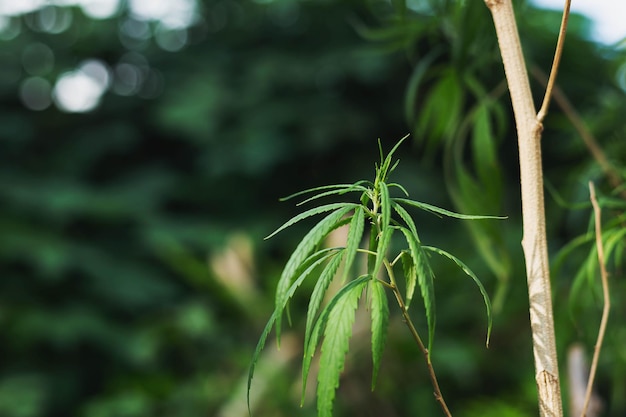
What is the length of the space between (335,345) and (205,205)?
309cm

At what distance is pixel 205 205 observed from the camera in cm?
328

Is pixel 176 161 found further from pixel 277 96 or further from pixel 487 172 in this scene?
pixel 487 172

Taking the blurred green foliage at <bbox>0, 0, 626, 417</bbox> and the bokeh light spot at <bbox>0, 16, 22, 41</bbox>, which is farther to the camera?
the bokeh light spot at <bbox>0, 16, 22, 41</bbox>

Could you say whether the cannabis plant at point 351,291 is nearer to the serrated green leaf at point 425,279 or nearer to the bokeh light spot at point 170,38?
the serrated green leaf at point 425,279

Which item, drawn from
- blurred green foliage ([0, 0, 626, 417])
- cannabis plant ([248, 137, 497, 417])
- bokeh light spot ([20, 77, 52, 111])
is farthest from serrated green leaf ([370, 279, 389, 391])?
bokeh light spot ([20, 77, 52, 111])

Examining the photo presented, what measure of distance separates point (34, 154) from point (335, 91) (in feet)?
4.70

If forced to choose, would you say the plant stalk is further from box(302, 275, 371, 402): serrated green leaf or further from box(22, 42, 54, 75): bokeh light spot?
box(22, 42, 54, 75): bokeh light spot

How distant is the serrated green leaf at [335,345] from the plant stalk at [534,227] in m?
0.06

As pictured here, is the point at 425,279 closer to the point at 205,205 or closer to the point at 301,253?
the point at 301,253

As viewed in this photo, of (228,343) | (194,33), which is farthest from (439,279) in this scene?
(194,33)

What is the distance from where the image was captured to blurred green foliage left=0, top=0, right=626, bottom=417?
2268 millimetres

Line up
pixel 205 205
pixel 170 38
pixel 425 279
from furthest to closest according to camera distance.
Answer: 1. pixel 170 38
2. pixel 205 205
3. pixel 425 279

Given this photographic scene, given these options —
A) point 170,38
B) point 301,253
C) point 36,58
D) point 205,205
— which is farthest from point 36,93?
point 301,253

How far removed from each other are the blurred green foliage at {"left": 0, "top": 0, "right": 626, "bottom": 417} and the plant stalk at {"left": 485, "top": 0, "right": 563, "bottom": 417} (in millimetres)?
1523
